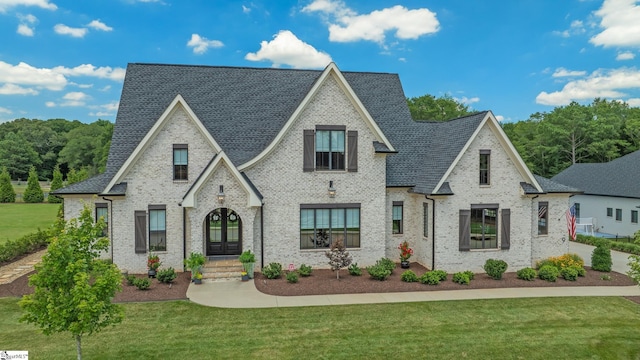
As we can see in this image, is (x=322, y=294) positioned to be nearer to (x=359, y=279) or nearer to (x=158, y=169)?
(x=359, y=279)

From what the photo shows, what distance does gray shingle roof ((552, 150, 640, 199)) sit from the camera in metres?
31.1

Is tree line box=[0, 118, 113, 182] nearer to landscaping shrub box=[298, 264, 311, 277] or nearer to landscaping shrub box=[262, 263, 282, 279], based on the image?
landscaping shrub box=[262, 263, 282, 279]

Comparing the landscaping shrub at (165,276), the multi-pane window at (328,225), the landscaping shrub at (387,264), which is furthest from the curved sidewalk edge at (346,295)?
the multi-pane window at (328,225)

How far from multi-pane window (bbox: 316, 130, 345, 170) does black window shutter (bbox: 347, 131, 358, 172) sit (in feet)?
1.13

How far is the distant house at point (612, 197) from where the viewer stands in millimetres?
30266

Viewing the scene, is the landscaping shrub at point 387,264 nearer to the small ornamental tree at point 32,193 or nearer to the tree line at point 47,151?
the small ornamental tree at point 32,193

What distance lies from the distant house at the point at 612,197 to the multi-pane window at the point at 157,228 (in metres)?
32.0

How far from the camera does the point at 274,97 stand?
22.0 metres

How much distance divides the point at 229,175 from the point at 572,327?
13964 mm

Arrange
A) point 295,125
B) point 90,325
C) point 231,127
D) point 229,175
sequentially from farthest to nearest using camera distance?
1. point 231,127
2. point 295,125
3. point 229,175
4. point 90,325

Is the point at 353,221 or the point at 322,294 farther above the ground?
the point at 353,221

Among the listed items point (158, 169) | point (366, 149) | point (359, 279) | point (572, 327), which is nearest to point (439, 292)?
point (359, 279)

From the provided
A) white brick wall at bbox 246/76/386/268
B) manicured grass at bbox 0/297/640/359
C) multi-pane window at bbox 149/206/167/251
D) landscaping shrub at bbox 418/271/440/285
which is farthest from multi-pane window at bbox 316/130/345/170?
multi-pane window at bbox 149/206/167/251

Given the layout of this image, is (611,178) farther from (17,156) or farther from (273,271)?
(17,156)
